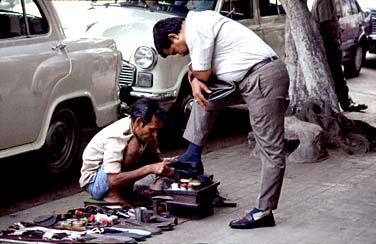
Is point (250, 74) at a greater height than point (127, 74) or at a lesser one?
greater

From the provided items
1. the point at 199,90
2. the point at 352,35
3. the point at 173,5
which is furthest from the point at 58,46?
the point at 352,35

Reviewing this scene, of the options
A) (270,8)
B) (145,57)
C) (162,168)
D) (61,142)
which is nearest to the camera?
(162,168)

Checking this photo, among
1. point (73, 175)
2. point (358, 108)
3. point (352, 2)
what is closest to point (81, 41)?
point (73, 175)

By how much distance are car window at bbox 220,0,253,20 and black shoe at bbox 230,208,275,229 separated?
480 centimetres

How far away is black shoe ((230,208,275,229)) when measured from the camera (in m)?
6.77

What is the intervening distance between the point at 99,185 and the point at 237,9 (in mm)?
4920

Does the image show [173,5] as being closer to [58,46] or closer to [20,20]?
[58,46]

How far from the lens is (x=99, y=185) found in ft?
23.5

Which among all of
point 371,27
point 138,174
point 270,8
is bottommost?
point 371,27

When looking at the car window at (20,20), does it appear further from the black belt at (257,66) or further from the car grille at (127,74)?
the black belt at (257,66)

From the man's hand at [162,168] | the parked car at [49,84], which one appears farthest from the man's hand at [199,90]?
the parked car at [49,84]

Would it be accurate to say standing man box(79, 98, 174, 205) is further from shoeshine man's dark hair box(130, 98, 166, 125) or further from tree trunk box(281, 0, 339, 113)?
tree trunk box(281, 0, 339, 113)

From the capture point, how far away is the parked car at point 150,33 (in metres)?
10.1

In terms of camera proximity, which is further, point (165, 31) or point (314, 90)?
point (314, 90)
